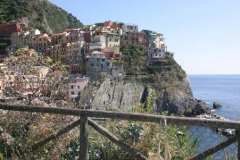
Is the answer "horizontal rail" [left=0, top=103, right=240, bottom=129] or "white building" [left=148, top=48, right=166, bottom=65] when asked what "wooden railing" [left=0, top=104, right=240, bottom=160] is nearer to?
"horizontal rail" [left=0, top=103, right=240, bottom=129]

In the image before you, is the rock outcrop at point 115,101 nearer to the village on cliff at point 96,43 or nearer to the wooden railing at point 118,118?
the village on cliff at point 96,43

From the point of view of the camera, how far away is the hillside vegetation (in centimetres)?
11740

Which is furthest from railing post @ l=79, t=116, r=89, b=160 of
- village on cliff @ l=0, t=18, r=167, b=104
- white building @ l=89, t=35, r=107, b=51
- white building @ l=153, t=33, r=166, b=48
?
white building @ l=153, t=33, r=166, b=48

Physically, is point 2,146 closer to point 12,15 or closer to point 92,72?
point 92,72

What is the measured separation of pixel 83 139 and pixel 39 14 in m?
128

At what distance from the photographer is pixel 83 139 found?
5070 mm

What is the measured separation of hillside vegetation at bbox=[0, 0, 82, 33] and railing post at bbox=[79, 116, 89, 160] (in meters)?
113

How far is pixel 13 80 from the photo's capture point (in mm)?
6914

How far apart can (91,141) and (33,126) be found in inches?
28.3

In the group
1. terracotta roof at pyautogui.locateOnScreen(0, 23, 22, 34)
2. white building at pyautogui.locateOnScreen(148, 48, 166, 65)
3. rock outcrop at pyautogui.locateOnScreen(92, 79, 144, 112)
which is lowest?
rock outcrop at pyautogui.locateOnScreen(92, 79, 144, 112)

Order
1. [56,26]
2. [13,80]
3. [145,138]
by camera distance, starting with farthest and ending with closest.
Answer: [56,26], [13,80], [145,138]

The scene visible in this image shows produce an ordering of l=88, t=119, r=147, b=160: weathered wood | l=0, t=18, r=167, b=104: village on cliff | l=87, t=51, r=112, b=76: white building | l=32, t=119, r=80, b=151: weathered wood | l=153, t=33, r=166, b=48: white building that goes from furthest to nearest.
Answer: l=153, t=33, r=166, b=48: white building
l=87, t=51, r=112, b=76: white building
l=0, t=18, r=167, b=104: village on cliff
l=32, t=119, r=80, b=151: weathered wood
l=88, t=119, r=147, b=160: weathered wood

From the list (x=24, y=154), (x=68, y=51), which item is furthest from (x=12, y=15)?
(x=24, y=154)

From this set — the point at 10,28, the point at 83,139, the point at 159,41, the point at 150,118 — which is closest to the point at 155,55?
the point at 159,41
